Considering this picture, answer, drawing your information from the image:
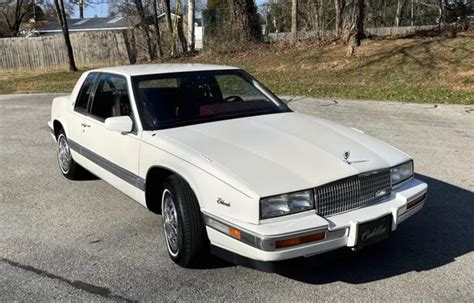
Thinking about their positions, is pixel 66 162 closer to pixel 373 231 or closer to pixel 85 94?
pixel 85 94

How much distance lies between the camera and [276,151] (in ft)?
11.9

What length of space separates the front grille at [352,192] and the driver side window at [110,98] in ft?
7.15

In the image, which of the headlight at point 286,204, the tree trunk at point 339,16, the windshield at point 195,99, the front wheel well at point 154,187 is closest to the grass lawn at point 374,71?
the tree trunk at point 339,16

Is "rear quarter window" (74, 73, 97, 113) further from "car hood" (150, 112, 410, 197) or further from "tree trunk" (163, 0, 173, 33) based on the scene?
"tree trunk" (163, 0, 173, 33)

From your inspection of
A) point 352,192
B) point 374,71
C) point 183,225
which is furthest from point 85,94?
point 374,71

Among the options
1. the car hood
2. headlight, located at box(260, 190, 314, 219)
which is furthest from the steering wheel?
headlight, located at box(260, 190, 314, 219)

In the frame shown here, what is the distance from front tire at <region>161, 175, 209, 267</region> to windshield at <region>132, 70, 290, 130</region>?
77 centimetres

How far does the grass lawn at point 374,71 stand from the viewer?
13352mm

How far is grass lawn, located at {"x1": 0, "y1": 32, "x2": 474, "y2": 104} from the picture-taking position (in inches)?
526

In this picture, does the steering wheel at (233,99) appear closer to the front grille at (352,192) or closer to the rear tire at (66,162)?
the front grille at (352,192)

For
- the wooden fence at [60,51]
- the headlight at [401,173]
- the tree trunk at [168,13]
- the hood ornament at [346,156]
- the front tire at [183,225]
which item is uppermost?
the tree trunk at [168,13]

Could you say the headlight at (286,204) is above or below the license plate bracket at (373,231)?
above

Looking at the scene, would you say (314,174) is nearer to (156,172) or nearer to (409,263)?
(409,263)

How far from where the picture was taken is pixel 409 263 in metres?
3.75
